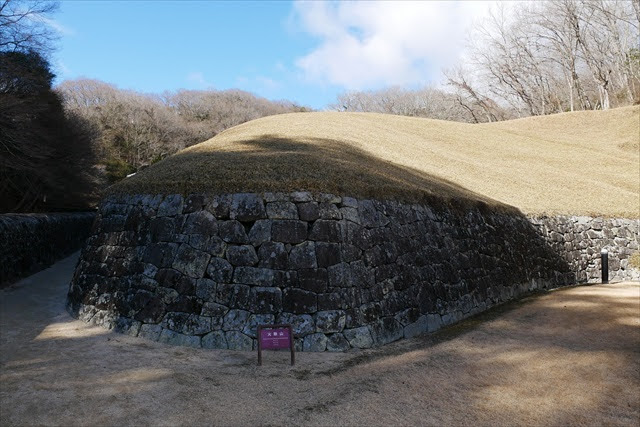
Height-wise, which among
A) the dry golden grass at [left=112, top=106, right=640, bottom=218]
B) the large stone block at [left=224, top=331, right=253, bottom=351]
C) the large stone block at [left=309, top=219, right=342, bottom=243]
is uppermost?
the dry golden grass at [left=112, top=106, right=640, bottom=218]

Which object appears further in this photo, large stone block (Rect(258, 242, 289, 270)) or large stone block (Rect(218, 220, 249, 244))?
large stone block (Rect(218, 220, 249, 244))

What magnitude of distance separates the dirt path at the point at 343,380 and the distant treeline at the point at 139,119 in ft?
84.6

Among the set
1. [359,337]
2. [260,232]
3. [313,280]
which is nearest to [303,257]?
[313,280]

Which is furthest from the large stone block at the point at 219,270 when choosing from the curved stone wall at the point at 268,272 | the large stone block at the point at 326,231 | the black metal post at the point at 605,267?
the black metal post at the point at 605,267

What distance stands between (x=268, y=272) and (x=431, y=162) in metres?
12.7

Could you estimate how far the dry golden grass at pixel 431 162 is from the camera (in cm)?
955

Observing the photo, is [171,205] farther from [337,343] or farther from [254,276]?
[337,343]

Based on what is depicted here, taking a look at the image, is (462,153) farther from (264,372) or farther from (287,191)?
(264,372)

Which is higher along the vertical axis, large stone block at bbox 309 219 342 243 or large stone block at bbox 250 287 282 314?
large stone block at bbox 309 219 342 243

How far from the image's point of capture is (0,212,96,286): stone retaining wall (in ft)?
43.8

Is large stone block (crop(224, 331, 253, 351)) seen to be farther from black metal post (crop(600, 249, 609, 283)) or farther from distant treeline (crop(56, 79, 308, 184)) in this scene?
distant treeline (crop(56, 79, 308, 184))

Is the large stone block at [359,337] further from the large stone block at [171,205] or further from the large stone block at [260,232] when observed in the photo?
the large stone block at [171,205]

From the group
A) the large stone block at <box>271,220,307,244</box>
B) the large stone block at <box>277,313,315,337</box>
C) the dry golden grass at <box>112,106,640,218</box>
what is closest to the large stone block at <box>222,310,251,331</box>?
the large stone block at <box>277,313,315,337</box>

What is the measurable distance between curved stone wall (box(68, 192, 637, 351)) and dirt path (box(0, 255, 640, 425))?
0.45m
